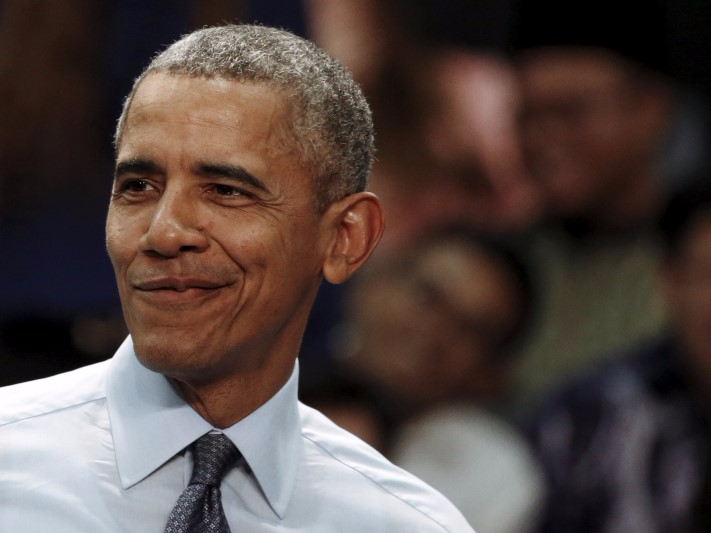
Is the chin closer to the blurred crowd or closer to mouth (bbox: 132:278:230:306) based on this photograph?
mouth (bbox: 132:278:230:306)

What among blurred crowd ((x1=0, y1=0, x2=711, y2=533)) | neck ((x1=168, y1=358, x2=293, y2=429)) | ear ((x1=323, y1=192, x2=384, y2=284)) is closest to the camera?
neck ((x1=168, y1=358, x2=293, y2=429))

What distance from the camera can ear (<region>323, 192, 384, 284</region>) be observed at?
1626 millimetres

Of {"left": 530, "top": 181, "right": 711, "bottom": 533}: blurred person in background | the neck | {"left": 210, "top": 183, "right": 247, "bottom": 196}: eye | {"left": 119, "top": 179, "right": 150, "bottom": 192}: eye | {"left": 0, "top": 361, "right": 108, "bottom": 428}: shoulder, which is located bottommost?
{"left": 530, "top": 181, "right": 711, "bottom": 533}: blurred person in background

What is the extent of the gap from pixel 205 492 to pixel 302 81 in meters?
0.51

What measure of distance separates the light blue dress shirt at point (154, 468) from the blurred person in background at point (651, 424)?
1988 mm

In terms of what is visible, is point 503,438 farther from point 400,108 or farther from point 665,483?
point 400,108

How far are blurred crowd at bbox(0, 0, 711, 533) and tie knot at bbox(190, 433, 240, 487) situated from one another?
1.94m

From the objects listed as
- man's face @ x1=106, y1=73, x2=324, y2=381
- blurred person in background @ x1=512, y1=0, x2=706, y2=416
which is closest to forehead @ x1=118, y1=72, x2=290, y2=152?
man's face @ x1=106, y1=73, x2=324, y2=381

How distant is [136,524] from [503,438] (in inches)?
90.3

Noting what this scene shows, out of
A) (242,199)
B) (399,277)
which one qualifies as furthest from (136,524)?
(399,277)

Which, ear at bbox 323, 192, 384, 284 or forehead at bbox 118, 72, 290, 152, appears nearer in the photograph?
forehead at bbox 118, 72, 290, 152

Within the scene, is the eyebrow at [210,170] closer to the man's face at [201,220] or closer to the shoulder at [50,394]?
the man's face at [201,220]

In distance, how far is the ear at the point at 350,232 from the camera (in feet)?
5.33

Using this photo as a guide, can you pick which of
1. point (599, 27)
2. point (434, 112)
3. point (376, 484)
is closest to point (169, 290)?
point (376, 484)
